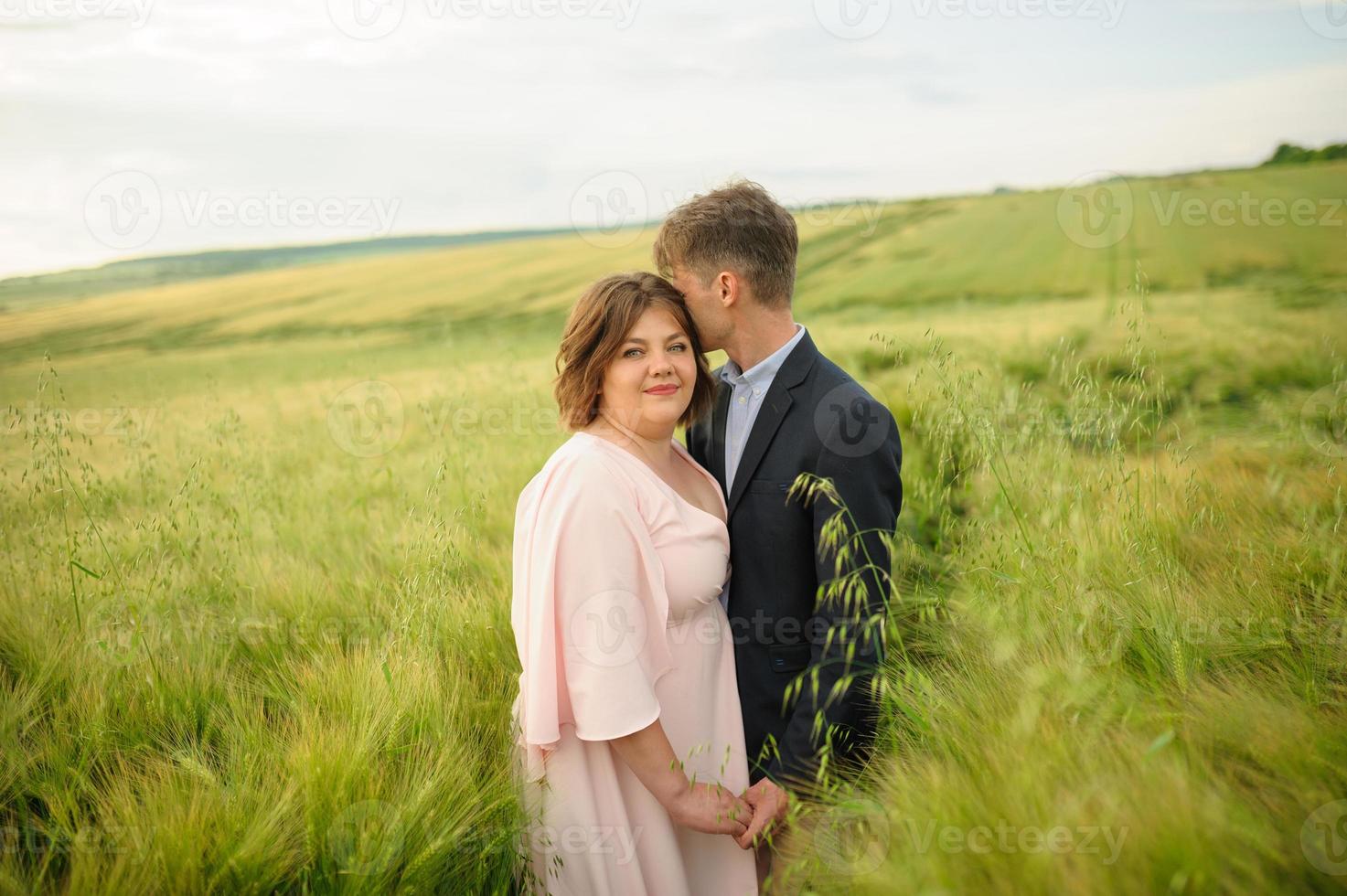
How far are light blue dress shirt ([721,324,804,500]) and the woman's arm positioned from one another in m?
0.88

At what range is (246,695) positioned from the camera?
2.74 meters

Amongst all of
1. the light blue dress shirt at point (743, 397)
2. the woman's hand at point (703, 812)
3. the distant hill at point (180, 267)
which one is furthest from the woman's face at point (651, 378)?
the distant hill at point (180, 267)

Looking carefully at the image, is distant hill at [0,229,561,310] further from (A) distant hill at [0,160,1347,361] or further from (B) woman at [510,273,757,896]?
(B) woman at [510,273,757,896]

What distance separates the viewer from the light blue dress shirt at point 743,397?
2.68 m

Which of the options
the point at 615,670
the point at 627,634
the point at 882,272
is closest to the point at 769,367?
the point at 627,634

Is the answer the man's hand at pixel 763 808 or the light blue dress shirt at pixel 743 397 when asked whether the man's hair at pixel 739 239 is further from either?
the man's hand at pixel 763 808

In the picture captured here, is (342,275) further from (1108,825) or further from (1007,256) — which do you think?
(1108,825)

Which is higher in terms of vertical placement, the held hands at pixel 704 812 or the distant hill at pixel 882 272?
the distant hill at pixel 882 272

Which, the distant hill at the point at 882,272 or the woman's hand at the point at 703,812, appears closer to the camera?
the woman's hand at the point at 703,812

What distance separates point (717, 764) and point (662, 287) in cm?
157

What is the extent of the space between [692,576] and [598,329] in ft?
2.75

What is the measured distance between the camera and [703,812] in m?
2.29

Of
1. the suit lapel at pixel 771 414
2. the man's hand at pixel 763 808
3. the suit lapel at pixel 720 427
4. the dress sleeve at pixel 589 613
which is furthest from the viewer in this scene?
the suit lapel at pixel 720 427

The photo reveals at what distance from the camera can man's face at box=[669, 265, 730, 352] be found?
8.73 feet
